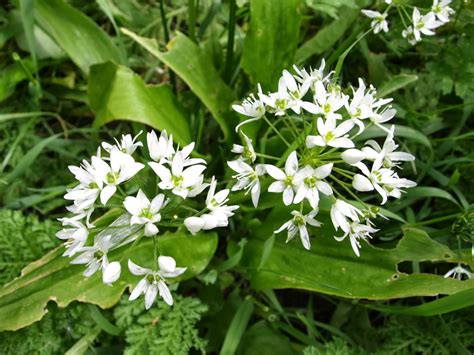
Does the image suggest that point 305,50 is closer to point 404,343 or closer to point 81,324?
point 404,343

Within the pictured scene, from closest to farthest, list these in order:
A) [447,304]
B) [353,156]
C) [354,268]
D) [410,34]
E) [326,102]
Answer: [353,156] → [326,102] → [447,304] → [354,268] → [410,34]

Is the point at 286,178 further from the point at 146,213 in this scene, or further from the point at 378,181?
the point at 146,213

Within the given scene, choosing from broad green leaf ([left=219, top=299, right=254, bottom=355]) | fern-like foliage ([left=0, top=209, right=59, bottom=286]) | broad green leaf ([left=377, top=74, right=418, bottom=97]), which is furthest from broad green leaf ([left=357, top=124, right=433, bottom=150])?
fern-like foliage ([left=0, top=209, right=59, bottom=286])

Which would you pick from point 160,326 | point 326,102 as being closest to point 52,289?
point 160,326

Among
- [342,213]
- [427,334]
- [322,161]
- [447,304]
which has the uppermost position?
[322,161]

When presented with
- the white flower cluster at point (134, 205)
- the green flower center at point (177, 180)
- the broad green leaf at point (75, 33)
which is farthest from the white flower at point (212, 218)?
the broad green leaf at point (75, 33)

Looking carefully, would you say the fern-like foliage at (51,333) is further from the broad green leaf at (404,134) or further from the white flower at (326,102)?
the broad green leaf at (404,134)
